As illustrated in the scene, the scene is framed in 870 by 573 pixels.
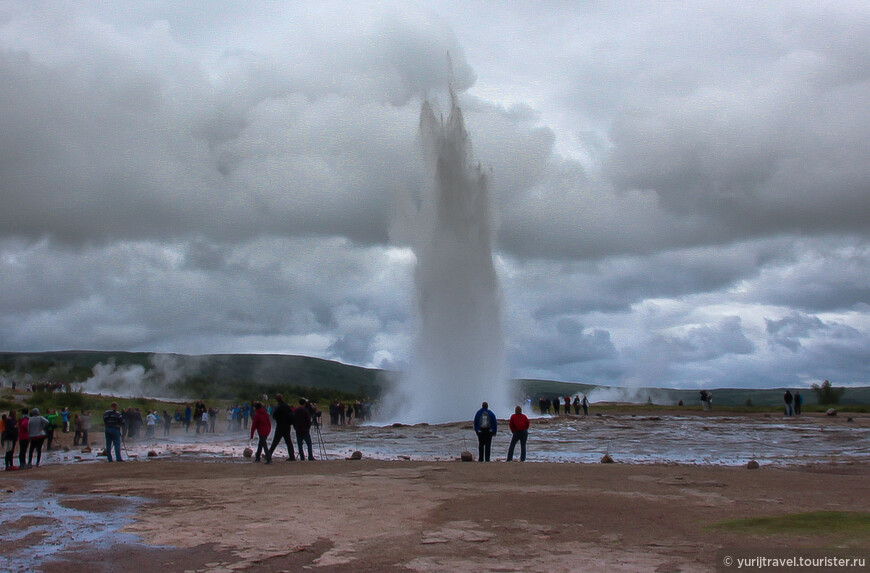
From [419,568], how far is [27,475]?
504 inches

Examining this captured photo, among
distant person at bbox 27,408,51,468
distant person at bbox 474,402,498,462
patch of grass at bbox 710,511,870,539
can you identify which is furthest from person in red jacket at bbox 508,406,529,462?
distant person at bbox 27,408,51,468

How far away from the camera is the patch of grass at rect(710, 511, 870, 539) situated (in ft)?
24.8

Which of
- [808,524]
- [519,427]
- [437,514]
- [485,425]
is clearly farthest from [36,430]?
[808,524]

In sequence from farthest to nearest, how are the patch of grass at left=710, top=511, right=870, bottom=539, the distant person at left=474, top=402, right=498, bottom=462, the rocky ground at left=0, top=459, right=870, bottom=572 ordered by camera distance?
the distant person at left=474, top=402, right=498, bottom=462
the patch of grass at left=710, top=511, right=870, bottom=539
the rocky ground at left=0, top=459, right=870, bottom=572

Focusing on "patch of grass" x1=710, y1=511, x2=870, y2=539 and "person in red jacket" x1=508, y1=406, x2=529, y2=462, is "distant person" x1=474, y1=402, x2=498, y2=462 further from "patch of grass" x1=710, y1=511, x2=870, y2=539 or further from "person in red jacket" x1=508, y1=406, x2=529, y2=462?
"patch of grass" x1=710, y1=511, x2=870, y2=539

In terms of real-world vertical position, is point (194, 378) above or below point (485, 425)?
above

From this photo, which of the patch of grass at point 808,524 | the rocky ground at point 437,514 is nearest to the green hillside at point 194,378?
the rocky ground at point 437,514

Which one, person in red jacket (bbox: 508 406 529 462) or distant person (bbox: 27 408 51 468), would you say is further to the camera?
distant person (bbox: 27 408 51 468)

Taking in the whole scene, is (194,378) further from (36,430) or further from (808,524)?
(808,524)

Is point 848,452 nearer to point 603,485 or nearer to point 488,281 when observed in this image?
point 603,485

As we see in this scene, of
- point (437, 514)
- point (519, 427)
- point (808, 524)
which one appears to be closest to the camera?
point (808, 524)

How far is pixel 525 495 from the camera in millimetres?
10930

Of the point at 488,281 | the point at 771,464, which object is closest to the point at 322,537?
the point at 771,464

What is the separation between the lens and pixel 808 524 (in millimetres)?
7957
